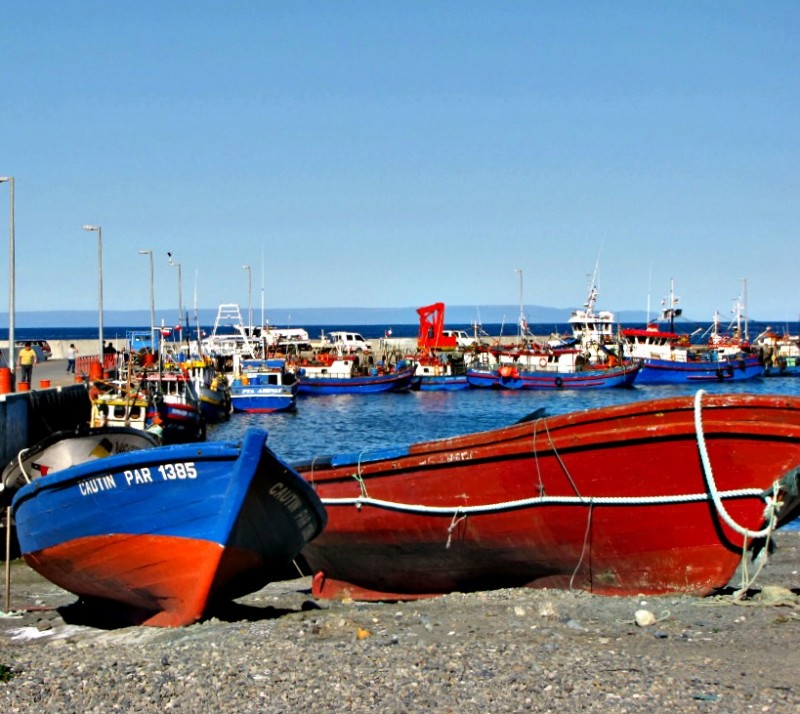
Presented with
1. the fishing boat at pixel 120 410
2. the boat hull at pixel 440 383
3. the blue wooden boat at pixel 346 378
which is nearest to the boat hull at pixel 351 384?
the blue wooden boat at pixel 346 378

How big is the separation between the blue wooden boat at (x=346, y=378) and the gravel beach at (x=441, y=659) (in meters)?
52.3

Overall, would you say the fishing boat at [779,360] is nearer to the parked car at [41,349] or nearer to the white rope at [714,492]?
the parked car at [41,349]

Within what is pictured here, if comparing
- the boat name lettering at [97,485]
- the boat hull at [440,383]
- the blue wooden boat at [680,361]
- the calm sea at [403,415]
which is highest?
the boat name lettering at [97,485]

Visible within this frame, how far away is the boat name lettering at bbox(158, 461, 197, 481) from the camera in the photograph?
1066cm

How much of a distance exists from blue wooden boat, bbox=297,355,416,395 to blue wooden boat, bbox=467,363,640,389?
15.1 feet

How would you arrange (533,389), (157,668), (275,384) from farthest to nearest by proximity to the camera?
(533,389) → (275,384) → (157,668)

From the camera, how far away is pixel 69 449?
1761cm

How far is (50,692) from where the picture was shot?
27.8ft

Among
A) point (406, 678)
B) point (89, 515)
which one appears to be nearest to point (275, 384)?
point (89, 515)

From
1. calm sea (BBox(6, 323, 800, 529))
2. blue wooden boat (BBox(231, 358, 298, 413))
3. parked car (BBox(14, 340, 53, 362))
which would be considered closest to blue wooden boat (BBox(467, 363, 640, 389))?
calm sea (BBox(6, 323, 800, 529))

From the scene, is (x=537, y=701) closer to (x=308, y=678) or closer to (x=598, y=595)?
(x=308, y=678)

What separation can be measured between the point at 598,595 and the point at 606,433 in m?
1.82

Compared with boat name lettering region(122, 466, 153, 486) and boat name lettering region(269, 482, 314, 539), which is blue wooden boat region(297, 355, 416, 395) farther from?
boat name lettering region(122, 466, 153, 486)

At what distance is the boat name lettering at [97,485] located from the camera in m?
11.1
